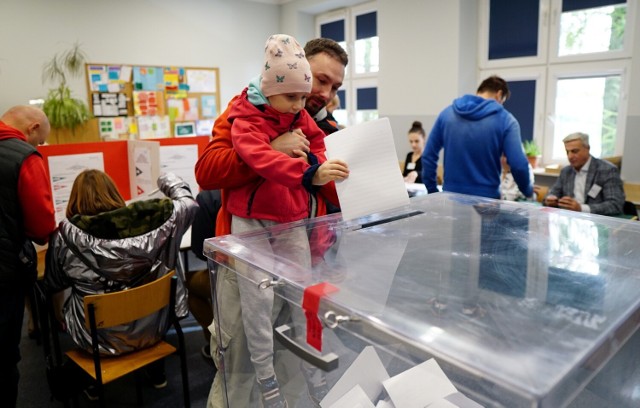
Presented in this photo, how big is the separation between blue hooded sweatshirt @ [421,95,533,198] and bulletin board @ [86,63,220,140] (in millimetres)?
4185

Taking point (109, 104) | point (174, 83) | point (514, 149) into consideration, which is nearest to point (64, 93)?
point (109, 104)

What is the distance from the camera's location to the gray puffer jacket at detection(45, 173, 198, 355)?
1.98m

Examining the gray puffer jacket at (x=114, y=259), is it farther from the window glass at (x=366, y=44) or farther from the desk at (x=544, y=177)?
the window glass at (x=366, y=44)

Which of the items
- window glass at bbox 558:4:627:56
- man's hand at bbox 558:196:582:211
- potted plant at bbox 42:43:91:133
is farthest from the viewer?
potted plant at bbox 42:43:91:133

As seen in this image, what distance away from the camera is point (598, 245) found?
36.2 inches

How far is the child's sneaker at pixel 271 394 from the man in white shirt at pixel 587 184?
2885mm

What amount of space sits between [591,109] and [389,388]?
4749 millimetres

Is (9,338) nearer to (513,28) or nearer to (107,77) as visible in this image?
(107,77)

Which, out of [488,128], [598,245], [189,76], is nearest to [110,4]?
[189,76]

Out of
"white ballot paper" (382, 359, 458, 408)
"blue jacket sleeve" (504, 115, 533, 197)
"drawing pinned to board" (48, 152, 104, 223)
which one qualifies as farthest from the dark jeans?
"blue jacket sleeve" (504, 115, 533, 197)

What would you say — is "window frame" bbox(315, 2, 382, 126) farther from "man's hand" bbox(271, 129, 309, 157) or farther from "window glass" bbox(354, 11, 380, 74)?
"man's hand" bbox(271, 129, 309, 157)

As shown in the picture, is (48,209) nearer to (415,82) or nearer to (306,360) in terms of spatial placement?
(306,360)

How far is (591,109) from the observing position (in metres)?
4.59

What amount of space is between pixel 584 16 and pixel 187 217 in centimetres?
424
